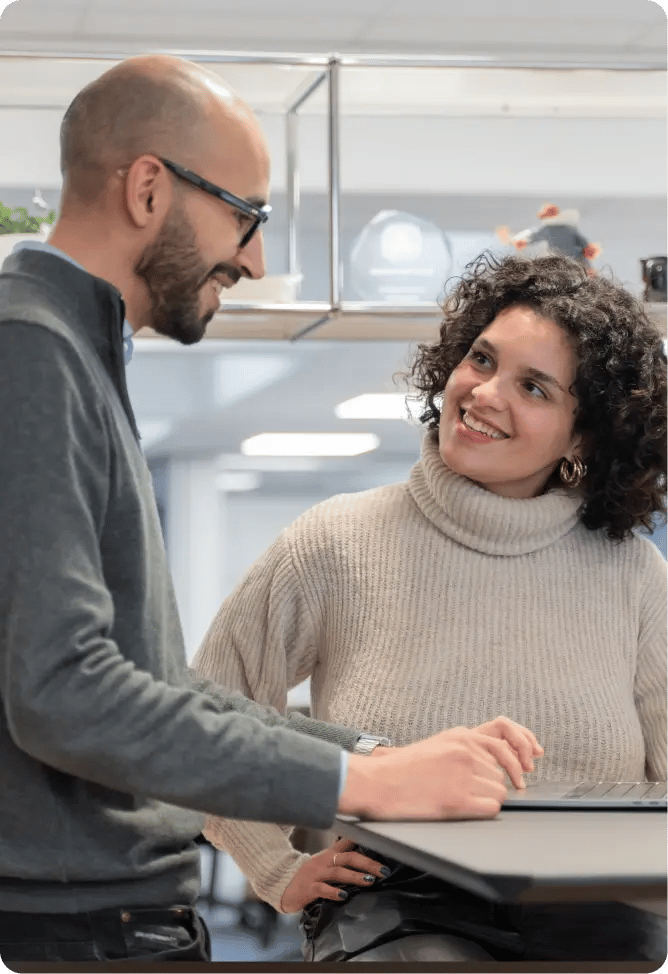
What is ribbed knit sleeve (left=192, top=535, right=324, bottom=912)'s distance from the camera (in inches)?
64.5

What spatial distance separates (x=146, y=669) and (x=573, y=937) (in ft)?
1.53

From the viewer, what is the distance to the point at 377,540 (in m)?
1.70

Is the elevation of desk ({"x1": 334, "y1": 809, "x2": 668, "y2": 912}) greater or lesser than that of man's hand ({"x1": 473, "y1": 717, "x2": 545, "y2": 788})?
greater

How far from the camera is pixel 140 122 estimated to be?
1.12 meters

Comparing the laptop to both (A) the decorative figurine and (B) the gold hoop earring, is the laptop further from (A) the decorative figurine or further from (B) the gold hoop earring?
(A) the decorative figurine

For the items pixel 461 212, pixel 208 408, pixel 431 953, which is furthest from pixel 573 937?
pixel 208 408

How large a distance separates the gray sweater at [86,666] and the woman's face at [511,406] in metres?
0.71

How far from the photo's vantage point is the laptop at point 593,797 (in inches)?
43.0

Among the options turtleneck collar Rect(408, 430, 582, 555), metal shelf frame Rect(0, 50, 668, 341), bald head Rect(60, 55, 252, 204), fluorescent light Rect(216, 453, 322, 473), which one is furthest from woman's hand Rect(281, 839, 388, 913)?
fluorescent light Rect(216, 453, 322, 473)

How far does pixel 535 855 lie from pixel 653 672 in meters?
0.91

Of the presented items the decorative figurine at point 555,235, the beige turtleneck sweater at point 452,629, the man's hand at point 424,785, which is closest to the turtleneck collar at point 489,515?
the beige turtleneck sweater at point 452,629

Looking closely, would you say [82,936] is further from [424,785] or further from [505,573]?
[505,573]

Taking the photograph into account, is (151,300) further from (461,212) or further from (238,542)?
(238,542)

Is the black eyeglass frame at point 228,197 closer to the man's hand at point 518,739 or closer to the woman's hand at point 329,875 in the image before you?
the man's hand at point 518,739
